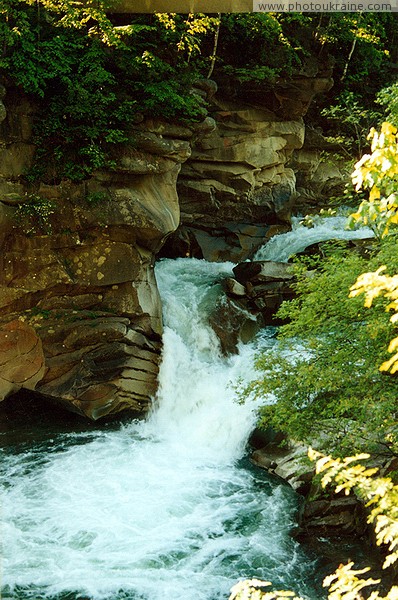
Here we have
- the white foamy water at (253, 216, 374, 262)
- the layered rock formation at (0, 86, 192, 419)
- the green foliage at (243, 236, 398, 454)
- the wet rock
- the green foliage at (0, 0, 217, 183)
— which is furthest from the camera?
the white foamy water at (253, 216, 374, 262)

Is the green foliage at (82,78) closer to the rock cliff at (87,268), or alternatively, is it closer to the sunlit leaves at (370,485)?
the rock cliff at (87,268)

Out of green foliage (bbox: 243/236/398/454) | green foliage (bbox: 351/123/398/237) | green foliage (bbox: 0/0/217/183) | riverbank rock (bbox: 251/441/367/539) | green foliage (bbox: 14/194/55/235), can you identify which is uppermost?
green foliage (bbox: 0/0/217/183)

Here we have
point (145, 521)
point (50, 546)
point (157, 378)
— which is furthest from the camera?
point (157, 378)

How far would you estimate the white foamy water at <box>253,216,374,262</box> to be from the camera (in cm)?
1898

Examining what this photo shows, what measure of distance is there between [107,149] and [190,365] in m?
5.26

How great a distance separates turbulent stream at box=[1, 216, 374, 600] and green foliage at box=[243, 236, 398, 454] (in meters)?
1.95

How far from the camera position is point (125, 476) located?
11.6 m

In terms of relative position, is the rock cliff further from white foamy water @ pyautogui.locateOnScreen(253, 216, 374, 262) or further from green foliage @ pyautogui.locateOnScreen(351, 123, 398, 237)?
green foliage @ pyautogui.locateOnScreen(351, 123, 398, 237)

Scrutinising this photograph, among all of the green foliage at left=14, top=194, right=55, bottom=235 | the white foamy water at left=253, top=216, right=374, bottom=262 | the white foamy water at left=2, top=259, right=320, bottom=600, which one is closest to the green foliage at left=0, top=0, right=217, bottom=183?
the green foliage at left=14, top=194, right=55, bottom=235

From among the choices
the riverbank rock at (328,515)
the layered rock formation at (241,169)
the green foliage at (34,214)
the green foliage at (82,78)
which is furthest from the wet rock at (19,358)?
the layered rock formation at (241,169)

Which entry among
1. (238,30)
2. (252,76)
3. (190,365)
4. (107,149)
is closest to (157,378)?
(190,365)

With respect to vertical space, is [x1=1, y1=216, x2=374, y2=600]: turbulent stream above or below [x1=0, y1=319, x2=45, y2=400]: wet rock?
below

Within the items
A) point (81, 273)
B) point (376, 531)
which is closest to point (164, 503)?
point (81, 273)

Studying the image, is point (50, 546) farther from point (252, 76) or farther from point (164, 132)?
point (252, 76)
